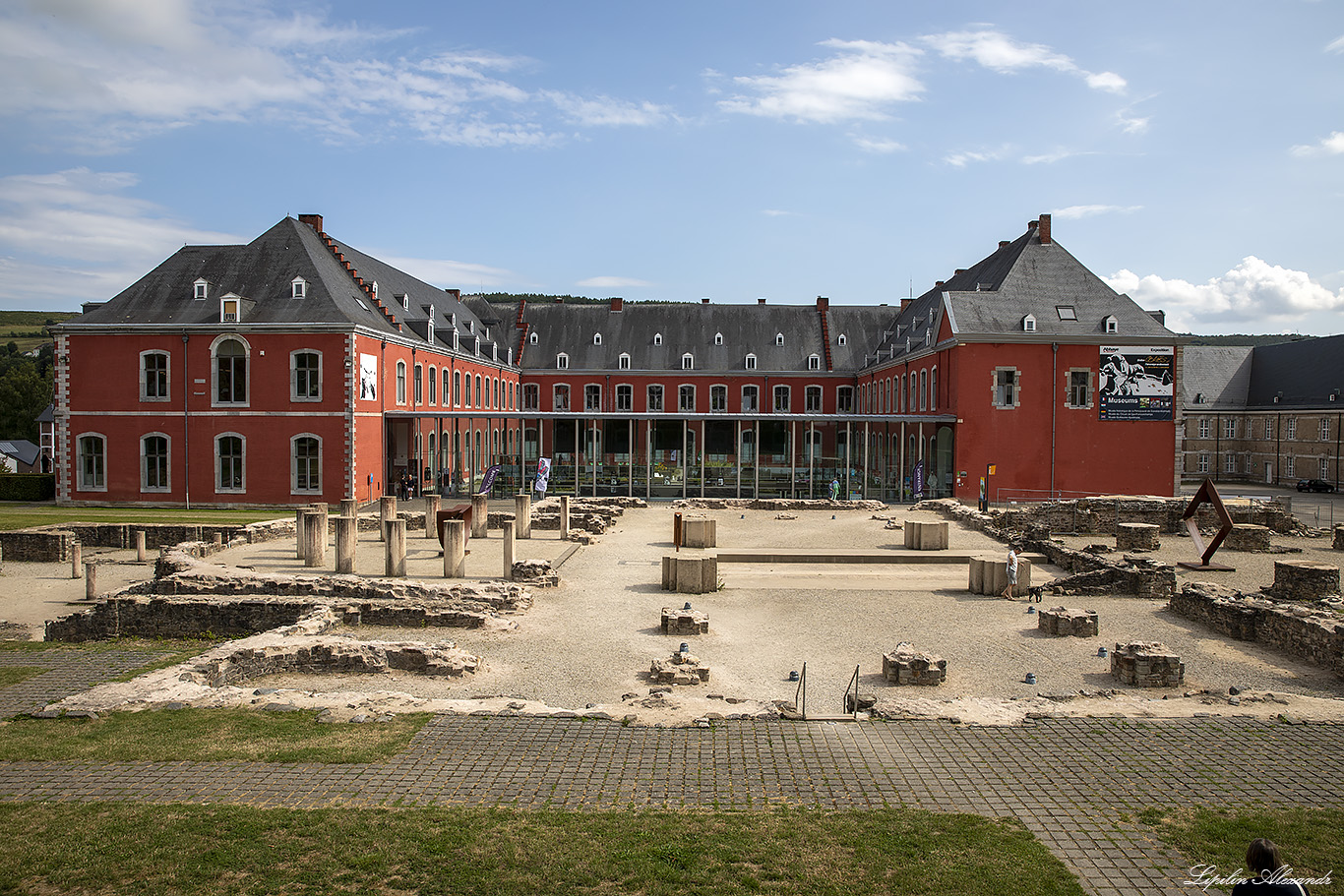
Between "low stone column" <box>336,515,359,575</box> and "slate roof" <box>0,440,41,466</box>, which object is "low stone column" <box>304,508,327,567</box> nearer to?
"low stone column" <box>336,515,359,575</box>

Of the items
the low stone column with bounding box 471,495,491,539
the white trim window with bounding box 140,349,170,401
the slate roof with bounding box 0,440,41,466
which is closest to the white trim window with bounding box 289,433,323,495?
the white trim window with bounding box 140,349,170,401

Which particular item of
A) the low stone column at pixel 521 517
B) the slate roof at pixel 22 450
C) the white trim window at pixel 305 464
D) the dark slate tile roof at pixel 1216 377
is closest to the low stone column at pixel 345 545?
the low stone column at pixel 521 517

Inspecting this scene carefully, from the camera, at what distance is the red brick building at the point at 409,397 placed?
3522 cm

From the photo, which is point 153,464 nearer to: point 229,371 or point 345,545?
point 229,371

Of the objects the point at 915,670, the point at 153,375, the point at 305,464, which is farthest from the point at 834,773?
the point at 153,375

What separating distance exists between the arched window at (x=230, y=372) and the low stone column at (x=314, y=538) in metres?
17.8

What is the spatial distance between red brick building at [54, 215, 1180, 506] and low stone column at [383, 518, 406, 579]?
17115mm

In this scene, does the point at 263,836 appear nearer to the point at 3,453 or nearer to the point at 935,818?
the point at 935,818

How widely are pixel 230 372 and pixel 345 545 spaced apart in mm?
20539

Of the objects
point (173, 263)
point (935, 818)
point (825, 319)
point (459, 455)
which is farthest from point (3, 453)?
point (935, 818)

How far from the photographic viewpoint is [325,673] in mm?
12992

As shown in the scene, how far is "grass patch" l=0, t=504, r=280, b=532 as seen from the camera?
29.2 meters

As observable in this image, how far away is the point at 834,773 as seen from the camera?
873 cm

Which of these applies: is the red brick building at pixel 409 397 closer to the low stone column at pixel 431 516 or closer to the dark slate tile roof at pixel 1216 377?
the low stone column at pixel 431 516
